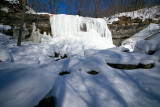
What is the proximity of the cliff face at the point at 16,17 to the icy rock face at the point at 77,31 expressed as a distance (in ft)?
2.37

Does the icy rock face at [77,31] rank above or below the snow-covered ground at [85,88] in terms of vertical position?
above

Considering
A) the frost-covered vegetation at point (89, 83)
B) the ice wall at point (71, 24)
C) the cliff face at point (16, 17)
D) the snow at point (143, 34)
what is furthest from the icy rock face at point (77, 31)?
the frost-covered vegetation at point (89, 83)

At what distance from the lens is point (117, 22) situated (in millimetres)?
8375

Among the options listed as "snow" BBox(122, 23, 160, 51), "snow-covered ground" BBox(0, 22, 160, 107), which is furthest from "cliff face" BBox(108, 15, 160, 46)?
"snow-covered ground" BBox(0, 22, 160, 107)

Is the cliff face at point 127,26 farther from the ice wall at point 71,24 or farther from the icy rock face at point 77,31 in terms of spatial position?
the ice wall at point 71,24

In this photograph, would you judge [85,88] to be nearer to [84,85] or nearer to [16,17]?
[84,85]

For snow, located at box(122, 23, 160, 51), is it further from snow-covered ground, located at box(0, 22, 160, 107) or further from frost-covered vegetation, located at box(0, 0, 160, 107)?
snow-covered ground, located at box(0, 22, 160, 107)

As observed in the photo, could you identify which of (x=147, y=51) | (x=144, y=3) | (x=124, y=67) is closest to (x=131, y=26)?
(x=144, y=3)

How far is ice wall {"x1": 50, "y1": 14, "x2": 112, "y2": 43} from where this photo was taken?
6.40m

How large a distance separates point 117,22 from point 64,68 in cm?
906

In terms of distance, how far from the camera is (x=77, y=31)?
682 cm

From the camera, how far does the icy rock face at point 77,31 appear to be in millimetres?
6102

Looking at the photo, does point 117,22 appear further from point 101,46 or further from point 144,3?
point 144,3

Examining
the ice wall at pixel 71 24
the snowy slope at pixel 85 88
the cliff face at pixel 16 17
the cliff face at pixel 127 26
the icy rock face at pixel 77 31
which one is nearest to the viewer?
the snowy slope at pixel 85 88
